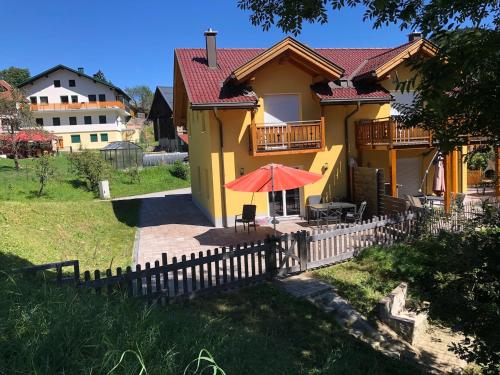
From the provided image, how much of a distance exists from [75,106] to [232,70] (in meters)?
44.2

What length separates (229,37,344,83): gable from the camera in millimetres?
14336

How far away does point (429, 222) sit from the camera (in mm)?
11477

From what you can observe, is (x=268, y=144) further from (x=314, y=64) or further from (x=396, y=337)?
(x=396, y=337)

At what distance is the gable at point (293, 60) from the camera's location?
47.0 ft

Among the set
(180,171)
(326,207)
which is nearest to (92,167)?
(180,171)

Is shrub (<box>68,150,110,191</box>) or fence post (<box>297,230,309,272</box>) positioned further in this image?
Answer: shrub (<box>68,150,110,191</box>)

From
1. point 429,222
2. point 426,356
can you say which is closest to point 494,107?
point 426,356

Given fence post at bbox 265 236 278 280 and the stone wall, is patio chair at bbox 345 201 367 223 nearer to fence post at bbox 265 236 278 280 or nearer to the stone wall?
fence post at bbox 265 236 278 280

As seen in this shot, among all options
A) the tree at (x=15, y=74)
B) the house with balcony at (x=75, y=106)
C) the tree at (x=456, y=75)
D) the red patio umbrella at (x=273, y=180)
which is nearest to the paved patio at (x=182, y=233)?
the red patio umbrella at (x=273, y=180)

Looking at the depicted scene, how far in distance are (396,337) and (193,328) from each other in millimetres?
4152

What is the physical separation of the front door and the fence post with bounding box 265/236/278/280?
7.05 m

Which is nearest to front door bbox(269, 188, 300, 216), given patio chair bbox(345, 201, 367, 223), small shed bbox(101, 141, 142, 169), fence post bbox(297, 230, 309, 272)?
patio chair bbox(345, 201, 367, 223)

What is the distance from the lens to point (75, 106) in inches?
2138

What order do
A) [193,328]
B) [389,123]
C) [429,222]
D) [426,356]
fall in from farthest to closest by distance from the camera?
1. [389,123]
2. [429,222]
3. [426,356]
4. [193,328]
